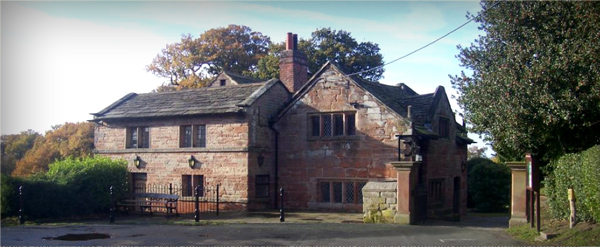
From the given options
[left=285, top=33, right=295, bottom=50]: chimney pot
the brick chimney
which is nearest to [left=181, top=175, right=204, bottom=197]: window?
the brick chimney

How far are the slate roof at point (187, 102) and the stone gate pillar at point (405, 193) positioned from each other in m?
7.67

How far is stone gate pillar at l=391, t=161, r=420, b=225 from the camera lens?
64.8 ft

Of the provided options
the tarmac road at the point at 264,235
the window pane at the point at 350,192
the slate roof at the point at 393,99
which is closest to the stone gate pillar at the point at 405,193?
the tarmac road at the point at 264,235

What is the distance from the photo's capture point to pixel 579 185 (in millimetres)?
14008

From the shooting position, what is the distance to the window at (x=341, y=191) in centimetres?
2452

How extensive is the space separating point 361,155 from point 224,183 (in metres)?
6.12

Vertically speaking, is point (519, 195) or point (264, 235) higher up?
point (519, 195)

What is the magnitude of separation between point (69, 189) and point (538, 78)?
17234 mm

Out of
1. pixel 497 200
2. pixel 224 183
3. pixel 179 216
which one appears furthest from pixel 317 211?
pixel 497 200

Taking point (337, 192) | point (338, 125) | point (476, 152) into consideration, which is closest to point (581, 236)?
point (337, 192)

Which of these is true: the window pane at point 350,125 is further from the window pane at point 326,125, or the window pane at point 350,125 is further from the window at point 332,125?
the window pane at point 326,125

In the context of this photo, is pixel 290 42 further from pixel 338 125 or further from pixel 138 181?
pixel 138 181

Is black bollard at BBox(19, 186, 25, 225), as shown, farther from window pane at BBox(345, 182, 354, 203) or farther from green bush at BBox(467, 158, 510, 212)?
green bush at BBox(467, 158, 510, 212)

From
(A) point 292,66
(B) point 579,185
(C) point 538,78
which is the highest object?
(A) point 292,66
